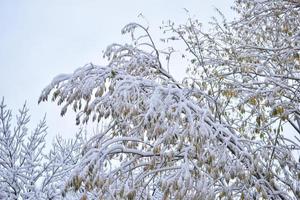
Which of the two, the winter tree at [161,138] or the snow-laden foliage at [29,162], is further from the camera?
the snow-laden foliage at [29,162]

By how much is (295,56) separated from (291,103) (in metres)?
1.10

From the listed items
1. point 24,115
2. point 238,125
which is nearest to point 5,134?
point 24,115

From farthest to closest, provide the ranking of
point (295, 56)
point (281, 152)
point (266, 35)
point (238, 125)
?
point (266, 35) < point (238, 125) < point (295, 56) < point (281, 152)

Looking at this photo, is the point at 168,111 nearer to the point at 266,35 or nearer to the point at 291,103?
the point at 291,103

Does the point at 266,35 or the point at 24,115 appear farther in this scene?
the point at 24,115

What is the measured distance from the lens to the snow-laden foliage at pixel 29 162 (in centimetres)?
1238

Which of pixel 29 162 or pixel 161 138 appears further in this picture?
pixel 29 162

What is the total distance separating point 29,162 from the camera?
13133 mm

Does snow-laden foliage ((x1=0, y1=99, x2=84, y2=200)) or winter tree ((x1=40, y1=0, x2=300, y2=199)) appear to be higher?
snow-laden foliage ((x1=0, y1=99, x2=84, y2=200))

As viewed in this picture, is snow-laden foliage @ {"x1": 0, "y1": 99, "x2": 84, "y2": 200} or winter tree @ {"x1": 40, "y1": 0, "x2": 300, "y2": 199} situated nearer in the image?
winter tree @ {"x1": 40, "y1": 0, "x2": 300, "y2": 199}

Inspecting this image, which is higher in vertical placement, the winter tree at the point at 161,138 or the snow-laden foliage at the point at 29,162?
the snow-laden foliage at the point at 29,162

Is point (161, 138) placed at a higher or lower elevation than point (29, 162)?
lower

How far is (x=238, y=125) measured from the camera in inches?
259

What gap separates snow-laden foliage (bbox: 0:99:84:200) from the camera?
40.6 feet
